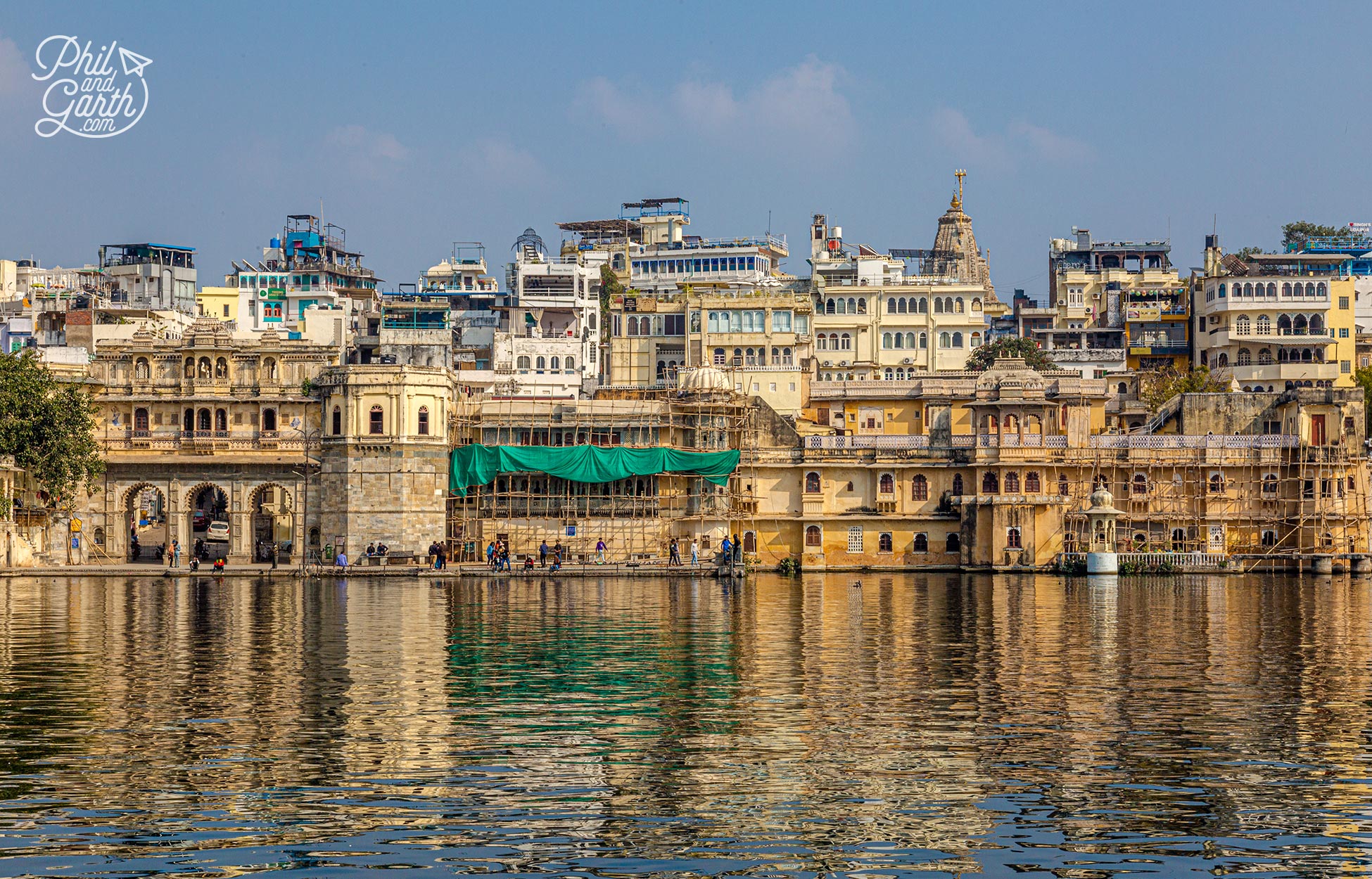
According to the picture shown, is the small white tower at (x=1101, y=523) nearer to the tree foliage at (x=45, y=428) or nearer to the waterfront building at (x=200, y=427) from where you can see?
the waterfront building at (x=200, y=427)

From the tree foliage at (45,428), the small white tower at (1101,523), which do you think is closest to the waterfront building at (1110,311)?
the small white tower at (1101,523)

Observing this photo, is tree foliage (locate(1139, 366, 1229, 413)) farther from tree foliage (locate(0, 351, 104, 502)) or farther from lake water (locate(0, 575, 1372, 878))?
lake water (locate(0, 575, 1372, 878))

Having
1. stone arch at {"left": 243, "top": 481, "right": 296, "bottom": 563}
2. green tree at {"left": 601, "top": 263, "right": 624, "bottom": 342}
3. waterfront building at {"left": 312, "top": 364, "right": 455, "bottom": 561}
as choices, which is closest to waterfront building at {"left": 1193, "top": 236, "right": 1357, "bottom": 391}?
green tree at {"left": 601, "top": 263, "right": 624, "bottom": 342}

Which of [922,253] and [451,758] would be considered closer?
[451,758]

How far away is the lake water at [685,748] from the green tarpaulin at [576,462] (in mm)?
29382

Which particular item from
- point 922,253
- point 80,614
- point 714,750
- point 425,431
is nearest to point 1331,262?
point 922,253

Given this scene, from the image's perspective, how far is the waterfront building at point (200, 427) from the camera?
77250mm

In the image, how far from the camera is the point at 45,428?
236 feet

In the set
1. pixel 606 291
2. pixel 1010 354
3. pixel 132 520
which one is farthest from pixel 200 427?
pixel 606 291

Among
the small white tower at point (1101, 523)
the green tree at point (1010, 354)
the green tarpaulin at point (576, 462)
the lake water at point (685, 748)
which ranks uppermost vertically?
the green tree at point (1010, 354)

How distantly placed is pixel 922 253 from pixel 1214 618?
280 ft

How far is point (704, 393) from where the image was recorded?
79.6 metres

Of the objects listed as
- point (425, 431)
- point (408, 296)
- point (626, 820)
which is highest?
point (408, 296)

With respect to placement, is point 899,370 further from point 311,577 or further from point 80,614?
point 80,614
